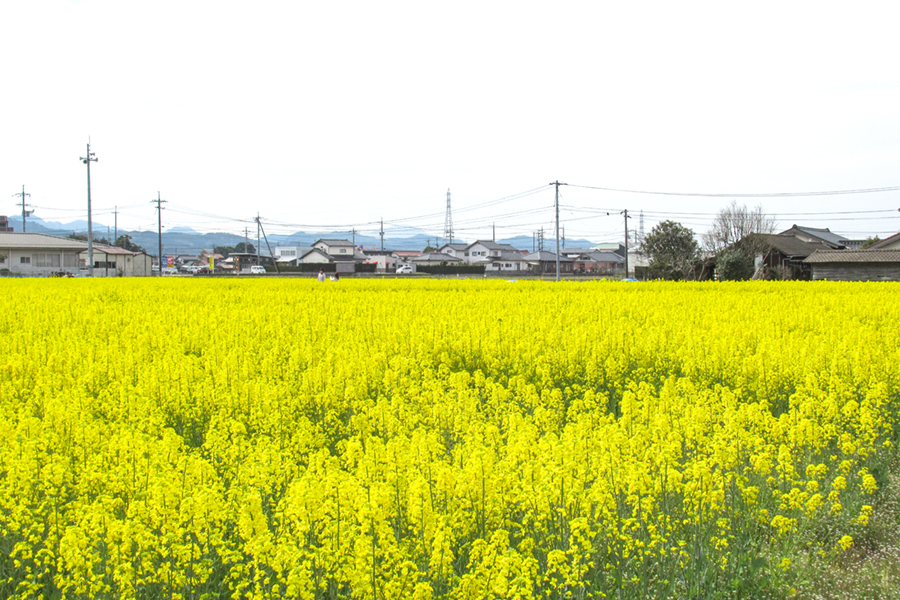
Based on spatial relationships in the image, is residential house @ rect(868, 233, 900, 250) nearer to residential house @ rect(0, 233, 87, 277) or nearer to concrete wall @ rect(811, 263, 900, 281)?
concrete wall @ rect(811, 263, 900, 281)

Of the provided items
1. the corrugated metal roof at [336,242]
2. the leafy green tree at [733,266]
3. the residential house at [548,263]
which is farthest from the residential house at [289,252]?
the leafy green tree at [733,266]

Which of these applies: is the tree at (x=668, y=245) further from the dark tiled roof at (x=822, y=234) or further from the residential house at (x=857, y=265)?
the dark tiled roof at (x=822, y=234)

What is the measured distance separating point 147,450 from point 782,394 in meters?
6.94

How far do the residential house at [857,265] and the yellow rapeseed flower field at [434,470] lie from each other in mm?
29912

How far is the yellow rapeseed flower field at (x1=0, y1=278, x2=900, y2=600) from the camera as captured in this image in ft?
10.3

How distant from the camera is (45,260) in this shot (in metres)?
61.6

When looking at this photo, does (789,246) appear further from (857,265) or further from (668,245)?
(857,265)

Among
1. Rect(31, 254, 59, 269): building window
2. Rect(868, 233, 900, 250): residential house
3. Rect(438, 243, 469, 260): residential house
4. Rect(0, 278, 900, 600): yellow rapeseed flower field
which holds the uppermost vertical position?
Rect(438, 243, 469, 260): residential house

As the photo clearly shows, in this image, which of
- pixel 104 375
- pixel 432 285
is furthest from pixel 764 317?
pixel 432 285

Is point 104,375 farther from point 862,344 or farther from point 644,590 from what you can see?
point 862,344

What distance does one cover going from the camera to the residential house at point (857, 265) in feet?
113

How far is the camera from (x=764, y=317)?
13.1 m

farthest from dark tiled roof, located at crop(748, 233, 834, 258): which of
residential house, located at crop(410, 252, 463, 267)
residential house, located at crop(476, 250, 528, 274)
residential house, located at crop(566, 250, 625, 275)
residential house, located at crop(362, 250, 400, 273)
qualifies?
residential house, located at crop(410, 252, 463, 267)

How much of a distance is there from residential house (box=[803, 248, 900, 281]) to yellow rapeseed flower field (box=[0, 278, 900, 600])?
2991 cm
